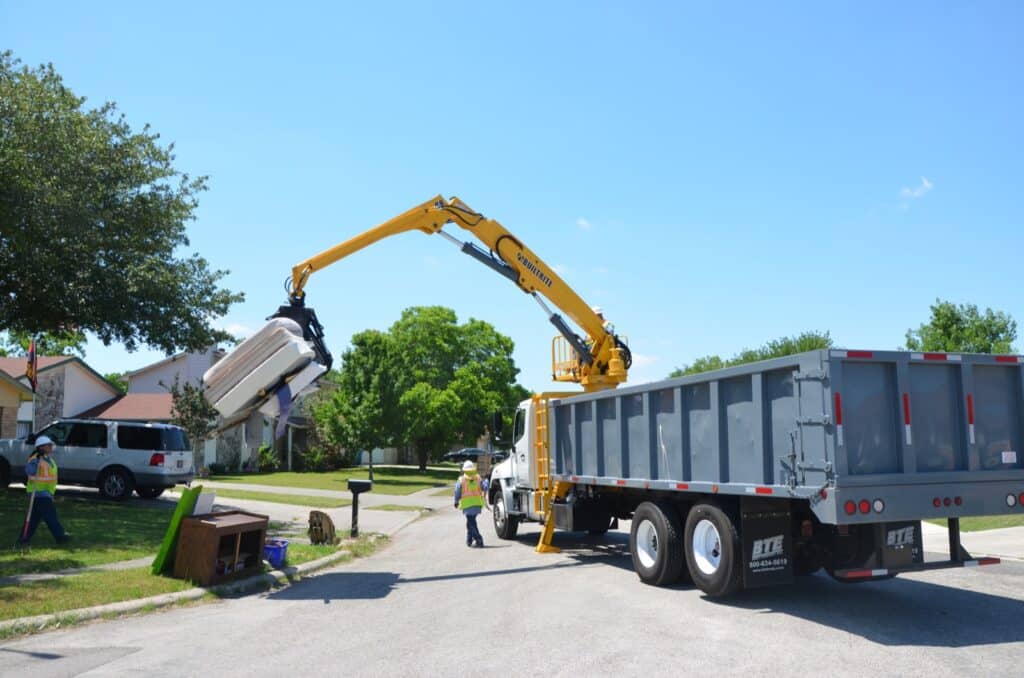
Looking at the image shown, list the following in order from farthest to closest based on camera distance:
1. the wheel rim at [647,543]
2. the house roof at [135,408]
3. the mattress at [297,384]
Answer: the house roof at [135,408] < the mattress at [297,384] < the wheel rim at [647,543]

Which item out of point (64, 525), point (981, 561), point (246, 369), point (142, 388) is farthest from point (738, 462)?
point (142, 388)

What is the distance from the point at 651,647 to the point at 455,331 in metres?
49.9

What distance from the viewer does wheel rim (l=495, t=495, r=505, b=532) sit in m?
16.3

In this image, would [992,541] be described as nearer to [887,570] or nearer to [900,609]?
[900,609]

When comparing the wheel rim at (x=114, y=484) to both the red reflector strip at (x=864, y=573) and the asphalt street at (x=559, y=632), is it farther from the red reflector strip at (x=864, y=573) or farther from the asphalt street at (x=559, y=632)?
the red reflector strip at (x=864, y=573)

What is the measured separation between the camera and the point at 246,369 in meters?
11.6

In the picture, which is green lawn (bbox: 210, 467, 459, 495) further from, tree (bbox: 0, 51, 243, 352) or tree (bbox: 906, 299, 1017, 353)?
tree (bbox: 906, 299, 1017, 353)

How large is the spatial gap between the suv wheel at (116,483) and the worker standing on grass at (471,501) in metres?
10.3

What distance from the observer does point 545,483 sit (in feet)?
46.2

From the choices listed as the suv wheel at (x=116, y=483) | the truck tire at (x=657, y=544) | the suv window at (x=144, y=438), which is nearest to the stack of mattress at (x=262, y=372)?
the truck tire at (x=657, y=544)

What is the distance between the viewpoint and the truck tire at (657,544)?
32.1ft

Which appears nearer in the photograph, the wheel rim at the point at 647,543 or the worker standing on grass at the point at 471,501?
the wheel rim at the point at 647,543

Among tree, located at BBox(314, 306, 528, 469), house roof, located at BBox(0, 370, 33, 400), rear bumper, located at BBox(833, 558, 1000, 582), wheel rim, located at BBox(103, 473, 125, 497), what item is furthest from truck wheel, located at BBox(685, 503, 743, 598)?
tree, located at BBox(314, 306, 528, 469)

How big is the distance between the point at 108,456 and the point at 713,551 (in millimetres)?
17313
